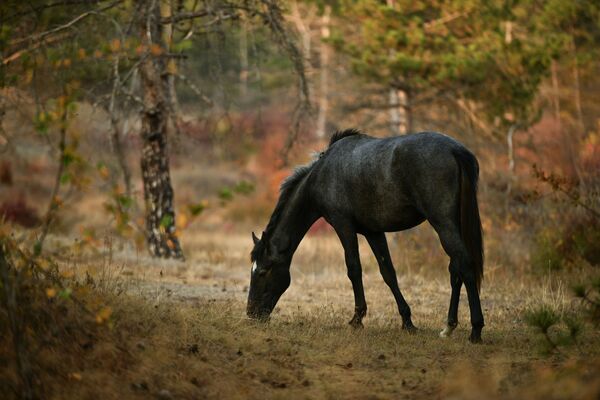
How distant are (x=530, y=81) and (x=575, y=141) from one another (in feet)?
8.31

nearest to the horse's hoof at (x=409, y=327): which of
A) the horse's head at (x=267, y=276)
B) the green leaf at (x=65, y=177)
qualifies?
the horse's head at (x=267, y=276)

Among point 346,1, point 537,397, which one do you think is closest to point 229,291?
point 537,397

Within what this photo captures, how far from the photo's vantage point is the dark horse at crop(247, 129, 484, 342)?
23.1 ft

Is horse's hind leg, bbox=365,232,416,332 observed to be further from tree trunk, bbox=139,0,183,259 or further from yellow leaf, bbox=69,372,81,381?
tree trunk, bbox=139,0,183,259

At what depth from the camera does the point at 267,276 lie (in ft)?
27.2

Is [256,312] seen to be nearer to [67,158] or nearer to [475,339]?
[475,339]

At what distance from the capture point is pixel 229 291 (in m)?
10.8

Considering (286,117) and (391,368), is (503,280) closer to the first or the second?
(391,368)

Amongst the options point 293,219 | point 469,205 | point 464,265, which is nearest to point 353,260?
point 293,219

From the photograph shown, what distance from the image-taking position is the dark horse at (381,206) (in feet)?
23.1

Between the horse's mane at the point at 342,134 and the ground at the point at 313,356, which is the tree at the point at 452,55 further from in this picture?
the horse's mane at the point at 342,134

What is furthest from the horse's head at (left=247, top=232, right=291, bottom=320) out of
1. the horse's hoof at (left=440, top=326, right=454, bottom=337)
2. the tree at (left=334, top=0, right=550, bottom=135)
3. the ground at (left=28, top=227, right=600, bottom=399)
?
the tree at (left=334, top=0, right=550, bottom=135)

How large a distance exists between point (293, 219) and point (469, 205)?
218cm

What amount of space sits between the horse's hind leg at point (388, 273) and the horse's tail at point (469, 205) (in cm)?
103
